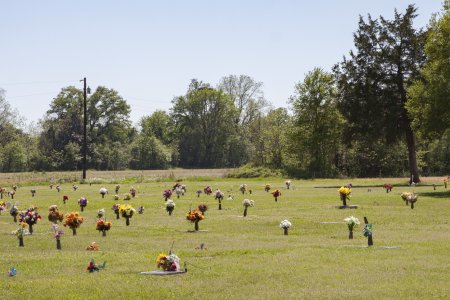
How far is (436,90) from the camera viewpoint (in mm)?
59281

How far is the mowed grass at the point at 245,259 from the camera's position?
17.2 m

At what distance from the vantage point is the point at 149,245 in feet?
89.1

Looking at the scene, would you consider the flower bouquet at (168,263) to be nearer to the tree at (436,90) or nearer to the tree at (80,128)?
the tree at (436,90)

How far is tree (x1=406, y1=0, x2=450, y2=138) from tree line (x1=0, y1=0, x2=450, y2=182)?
109 millimetres

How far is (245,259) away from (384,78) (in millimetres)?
63175

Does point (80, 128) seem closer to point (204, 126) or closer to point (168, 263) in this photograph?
Result: point (204, 126)

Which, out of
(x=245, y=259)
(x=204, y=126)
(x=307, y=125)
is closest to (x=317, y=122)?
(x=307, y=125)

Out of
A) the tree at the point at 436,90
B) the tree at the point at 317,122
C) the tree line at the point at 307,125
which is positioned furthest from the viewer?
the tree at the point at 317,122

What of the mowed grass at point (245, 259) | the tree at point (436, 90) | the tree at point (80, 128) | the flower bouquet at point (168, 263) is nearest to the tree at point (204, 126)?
the tree at point (80, 128)

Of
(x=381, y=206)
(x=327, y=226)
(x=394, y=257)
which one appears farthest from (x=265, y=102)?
(x=394, y=257)

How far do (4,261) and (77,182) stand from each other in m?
73.5

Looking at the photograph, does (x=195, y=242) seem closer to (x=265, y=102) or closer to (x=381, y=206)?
(x=381, y=206)

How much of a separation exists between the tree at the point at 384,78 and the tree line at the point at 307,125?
0.42 feet

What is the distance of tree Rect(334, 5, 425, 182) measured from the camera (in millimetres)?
80312
